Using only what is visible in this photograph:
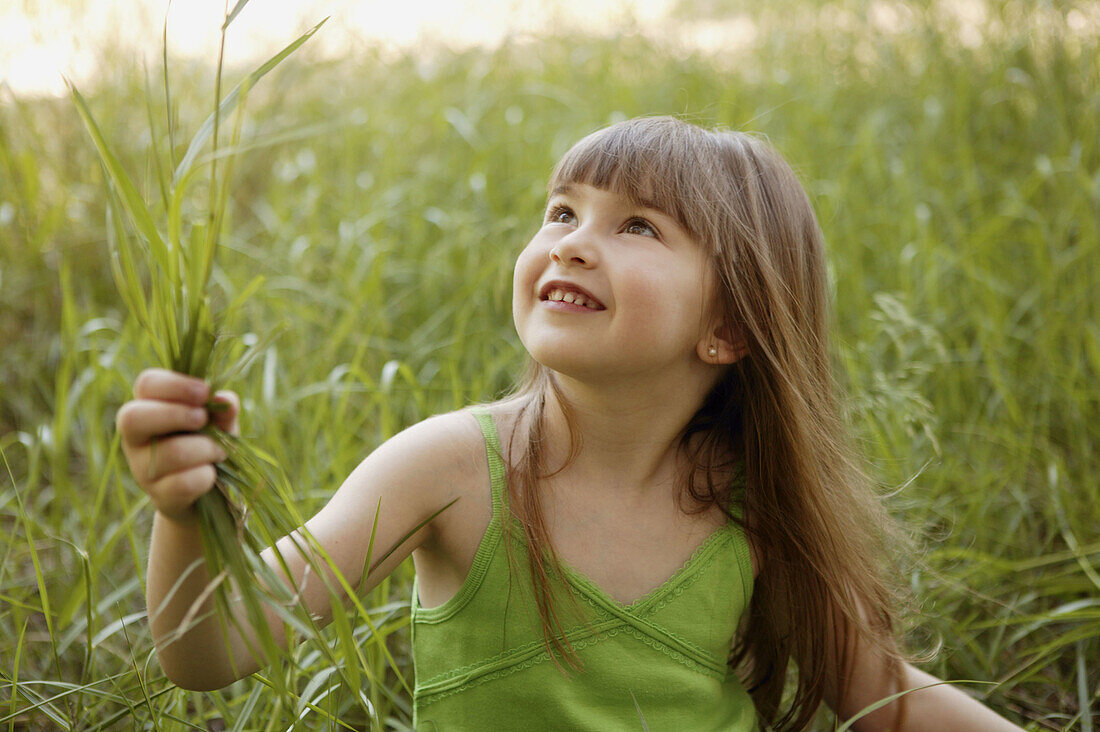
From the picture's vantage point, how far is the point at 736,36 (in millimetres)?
4109

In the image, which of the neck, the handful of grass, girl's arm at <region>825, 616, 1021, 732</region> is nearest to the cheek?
the neck

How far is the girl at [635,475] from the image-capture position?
45.8 inches

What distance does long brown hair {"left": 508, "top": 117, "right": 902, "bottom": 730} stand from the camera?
4.03ft

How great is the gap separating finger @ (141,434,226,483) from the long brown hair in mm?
490

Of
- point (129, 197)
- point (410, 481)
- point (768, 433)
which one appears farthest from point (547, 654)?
point (129, 197)

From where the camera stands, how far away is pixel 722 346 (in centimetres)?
129

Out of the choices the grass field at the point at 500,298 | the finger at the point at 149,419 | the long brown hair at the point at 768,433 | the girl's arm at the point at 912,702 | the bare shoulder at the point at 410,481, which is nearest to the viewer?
the finger at the point at 149,419

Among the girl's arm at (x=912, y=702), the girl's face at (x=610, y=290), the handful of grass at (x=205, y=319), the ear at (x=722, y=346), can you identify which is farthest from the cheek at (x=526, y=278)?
the girl's arm at (x=912, y=702)

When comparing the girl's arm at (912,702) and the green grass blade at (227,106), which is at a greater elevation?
the green grass blade at (227,106)

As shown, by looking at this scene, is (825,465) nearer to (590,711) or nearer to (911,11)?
(590,711)

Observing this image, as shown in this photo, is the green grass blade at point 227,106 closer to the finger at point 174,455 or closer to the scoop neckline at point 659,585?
the finger at point 174,455

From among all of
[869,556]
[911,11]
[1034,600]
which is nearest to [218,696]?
[869,556]

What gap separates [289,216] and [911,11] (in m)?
2.46

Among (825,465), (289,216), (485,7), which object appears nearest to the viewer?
(825,465)
